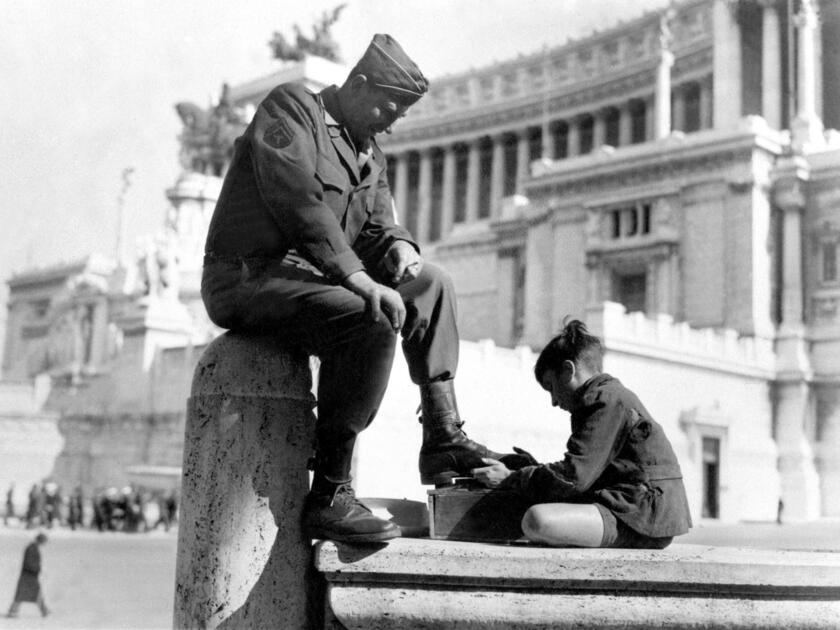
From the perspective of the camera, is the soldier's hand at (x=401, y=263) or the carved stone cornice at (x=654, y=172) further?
the carved stone cornice at (x=654, y=172)

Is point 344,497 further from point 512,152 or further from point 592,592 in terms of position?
point 512,152

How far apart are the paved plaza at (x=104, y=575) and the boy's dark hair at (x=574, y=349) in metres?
4.27

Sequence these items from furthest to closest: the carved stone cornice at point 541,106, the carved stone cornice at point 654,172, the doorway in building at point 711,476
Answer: the carved stone cornice at point 541,106 → the carved stone cornice at point 654,172 → the doorway in building at point 711,476

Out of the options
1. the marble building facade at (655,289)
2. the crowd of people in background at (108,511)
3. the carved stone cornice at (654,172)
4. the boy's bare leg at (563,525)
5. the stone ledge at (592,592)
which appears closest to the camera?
the stone ledge at (592,592)

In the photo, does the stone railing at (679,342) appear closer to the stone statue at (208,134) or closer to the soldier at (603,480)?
the soldier at (603,480)

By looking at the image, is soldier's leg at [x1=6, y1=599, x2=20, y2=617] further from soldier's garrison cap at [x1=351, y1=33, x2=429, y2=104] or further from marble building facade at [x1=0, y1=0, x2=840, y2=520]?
soldier's garrison cap at [x1=351, y1=33, x2=429, y2=104]

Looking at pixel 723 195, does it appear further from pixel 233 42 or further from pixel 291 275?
pixel 291 275

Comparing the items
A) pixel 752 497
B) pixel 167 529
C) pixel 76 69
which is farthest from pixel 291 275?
pixel 752 497

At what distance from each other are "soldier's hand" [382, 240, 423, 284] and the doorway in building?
2690cm

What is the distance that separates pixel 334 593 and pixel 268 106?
1544 mm

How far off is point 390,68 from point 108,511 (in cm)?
2063

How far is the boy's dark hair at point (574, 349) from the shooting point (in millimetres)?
3803

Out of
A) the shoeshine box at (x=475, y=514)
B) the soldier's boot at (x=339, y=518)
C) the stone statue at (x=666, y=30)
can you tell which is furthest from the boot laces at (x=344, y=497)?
the stone statue at (x=666, y=30)

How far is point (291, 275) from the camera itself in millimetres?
3389
